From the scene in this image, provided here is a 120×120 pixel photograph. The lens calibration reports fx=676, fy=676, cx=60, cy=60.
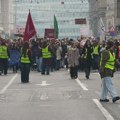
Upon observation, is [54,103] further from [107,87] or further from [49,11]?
[49,11]

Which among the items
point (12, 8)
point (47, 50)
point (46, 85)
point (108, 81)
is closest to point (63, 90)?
point (46, 85)

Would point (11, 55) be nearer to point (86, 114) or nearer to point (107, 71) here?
point (107, 71)

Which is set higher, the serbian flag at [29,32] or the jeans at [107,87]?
the serbian flag at [29,32]

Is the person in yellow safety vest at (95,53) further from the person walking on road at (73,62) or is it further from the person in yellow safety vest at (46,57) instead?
the person walking on road at (73,62)

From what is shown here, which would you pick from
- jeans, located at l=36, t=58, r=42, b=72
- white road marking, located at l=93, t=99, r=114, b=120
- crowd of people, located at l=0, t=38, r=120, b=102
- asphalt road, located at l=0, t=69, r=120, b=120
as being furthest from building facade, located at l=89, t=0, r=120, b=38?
white road marking, located at l=93, t=99, r=114, b=120

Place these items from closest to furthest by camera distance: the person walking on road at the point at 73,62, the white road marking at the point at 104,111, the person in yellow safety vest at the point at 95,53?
the white road marking at the point at 104,111 → the person walking on road at the point at 73,62 → the person in yellow safety vest at the point at 95,53

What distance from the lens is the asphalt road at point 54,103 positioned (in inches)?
610

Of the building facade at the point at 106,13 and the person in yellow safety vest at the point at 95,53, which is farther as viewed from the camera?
the building facade at the point at 106,13

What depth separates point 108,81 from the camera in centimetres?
1867

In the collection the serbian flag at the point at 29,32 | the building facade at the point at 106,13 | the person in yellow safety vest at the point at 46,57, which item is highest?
the building facade at the point at 106,13

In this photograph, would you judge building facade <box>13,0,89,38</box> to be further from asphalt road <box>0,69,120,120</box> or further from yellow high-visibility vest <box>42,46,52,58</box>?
asphalt road <box>0,69,120,120</box>

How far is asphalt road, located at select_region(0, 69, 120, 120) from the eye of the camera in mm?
15484

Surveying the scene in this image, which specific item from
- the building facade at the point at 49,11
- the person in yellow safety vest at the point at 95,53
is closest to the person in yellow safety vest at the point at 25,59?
the person in yellow safety vest at the point at 95,53

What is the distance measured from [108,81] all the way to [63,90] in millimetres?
4115
